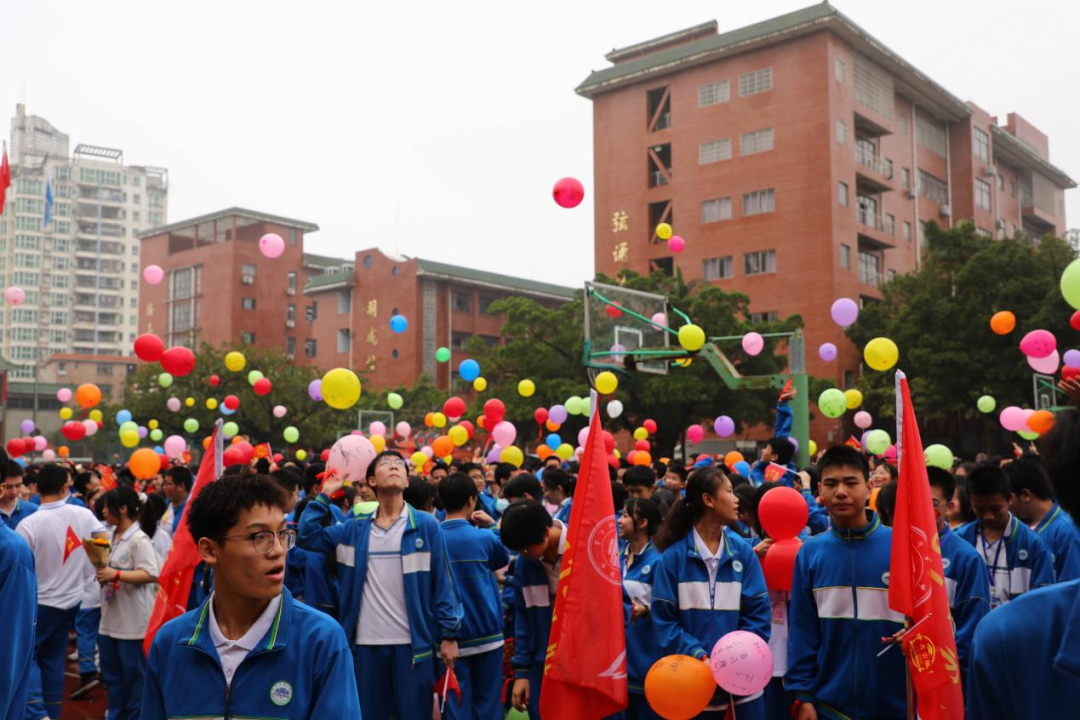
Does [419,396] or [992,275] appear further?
[419,396]

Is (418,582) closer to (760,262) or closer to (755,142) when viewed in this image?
(760,262)

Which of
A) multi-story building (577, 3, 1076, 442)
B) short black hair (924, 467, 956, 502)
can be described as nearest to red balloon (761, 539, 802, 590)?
short black hair (924, 467, 956, 502)

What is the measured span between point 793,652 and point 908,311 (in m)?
30.1

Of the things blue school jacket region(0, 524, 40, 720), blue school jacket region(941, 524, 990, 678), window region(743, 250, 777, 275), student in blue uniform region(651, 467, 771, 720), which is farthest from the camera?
window region(743, 250, 777, 275)

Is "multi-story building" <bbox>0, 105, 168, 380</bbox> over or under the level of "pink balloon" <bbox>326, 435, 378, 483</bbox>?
over

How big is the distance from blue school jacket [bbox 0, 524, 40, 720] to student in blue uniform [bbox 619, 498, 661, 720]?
262cm

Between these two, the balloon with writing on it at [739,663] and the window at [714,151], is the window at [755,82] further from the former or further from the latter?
the balloon with writing on it at [739,663]

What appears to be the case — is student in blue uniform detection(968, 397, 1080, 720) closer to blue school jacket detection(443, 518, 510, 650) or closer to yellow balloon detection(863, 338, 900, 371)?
blue school jacket detection(443, 518, 510, 650)

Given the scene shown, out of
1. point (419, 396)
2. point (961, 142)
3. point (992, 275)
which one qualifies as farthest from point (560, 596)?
point (961, 142)

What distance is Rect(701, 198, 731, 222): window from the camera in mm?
40719

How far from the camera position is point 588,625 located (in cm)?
450

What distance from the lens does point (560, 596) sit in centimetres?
Answer: 457

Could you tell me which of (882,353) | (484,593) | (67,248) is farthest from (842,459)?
(67,248)

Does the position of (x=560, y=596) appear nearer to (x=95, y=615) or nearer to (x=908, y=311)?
(x=95, y=615)
